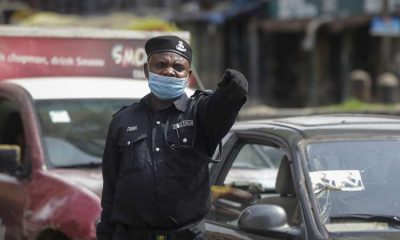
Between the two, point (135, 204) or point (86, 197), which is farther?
point (86, 197)

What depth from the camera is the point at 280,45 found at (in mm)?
30234

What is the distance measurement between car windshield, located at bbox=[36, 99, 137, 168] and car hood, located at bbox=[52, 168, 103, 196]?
0.45ft

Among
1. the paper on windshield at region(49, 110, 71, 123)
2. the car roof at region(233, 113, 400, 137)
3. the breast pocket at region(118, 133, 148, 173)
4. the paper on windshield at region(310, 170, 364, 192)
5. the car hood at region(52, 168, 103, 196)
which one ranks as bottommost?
the car hood at region(52, 168, 103, 196)

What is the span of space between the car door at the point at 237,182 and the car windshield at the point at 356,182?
0.84 ft

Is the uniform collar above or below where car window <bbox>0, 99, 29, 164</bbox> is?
above

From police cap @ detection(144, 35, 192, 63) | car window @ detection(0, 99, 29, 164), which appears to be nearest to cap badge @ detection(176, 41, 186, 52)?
police cap @ detection(144, 35, 192, 63)

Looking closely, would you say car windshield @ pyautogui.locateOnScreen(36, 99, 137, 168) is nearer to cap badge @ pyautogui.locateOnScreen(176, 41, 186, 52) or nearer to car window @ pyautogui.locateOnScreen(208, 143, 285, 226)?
car window @ pyautogui.locateOnScreen(208, 143, 285, 226)

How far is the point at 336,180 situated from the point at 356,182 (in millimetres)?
106

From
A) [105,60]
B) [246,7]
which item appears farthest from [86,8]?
[105,60]

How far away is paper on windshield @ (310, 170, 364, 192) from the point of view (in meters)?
4.49

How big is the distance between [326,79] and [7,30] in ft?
66.6

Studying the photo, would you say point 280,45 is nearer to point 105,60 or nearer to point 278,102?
point 278,102

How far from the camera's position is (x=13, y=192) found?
6719mm

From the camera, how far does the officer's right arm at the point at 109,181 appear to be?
13.6 feet
